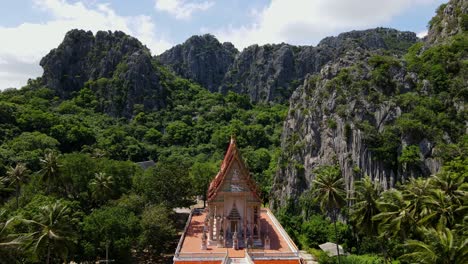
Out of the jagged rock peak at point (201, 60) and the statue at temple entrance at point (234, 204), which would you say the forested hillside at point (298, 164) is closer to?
the statue at temple entrance at point (234, 204)

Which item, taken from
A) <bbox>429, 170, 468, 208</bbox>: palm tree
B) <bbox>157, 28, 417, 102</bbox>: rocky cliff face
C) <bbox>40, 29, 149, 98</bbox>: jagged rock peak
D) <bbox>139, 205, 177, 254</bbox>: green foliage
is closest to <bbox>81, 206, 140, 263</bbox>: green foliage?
<bbox>139, 205, 177, 254</bbox>: green foliage

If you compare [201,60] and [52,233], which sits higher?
[201,60]

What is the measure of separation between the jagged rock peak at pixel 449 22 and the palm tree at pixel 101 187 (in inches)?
2153

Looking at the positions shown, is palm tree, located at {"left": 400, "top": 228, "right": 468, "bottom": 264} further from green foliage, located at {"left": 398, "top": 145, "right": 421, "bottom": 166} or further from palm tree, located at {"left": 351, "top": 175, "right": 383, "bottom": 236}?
green foliage, located at {"left": 398, "top": 145, "right": 421, "bottom": 166}

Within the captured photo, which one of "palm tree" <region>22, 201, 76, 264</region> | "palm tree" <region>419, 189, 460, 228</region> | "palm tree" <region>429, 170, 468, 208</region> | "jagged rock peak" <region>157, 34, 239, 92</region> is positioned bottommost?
"palm tree" <region>22, 201, 76, 264</region>

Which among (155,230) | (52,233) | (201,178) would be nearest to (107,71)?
(201,178)

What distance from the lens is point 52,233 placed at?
85.8ft

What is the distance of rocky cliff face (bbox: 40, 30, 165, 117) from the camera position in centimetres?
10894

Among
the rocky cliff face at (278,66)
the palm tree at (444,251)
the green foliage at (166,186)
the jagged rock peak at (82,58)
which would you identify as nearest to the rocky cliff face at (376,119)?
the green foliage at (166,186)

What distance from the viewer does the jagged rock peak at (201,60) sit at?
157 meters

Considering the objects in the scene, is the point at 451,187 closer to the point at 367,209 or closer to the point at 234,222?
the point at 367,209

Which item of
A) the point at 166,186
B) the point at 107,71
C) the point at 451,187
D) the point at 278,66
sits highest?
the point at 278,66

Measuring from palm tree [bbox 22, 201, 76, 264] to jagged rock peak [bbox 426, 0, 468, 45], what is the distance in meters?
59.9

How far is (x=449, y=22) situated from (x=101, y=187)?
6002 cm
